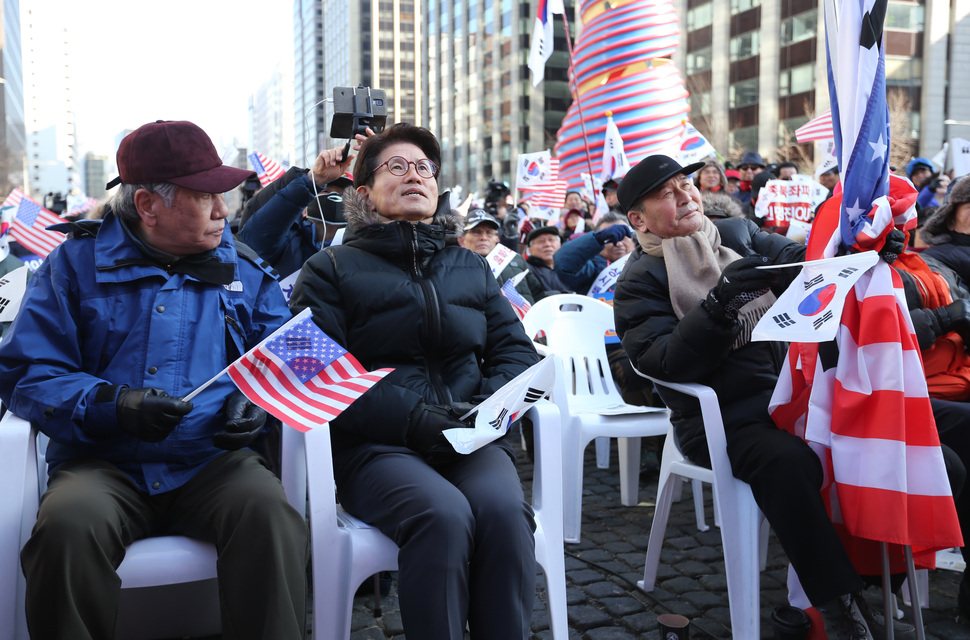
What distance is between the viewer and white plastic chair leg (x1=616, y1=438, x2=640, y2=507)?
14.2 feet

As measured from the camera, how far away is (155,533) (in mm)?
2320

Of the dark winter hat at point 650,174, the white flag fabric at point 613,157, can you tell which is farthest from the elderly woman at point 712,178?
the dark winter hat at point 650,174

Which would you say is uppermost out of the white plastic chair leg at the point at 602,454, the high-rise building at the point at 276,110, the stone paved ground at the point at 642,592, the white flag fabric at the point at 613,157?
the high-rise building at the point at 276,110

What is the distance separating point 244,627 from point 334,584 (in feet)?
1.00

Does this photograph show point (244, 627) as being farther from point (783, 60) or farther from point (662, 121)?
point (783, 60)

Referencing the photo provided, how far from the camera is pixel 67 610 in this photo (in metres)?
1.94

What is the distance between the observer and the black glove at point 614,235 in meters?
5.94

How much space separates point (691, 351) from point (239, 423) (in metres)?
1.56

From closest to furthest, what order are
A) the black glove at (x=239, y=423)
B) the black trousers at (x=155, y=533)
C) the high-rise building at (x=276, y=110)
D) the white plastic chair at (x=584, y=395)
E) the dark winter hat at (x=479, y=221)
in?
the black trousers at (x=155, y=533)
the black glove at (x=239, y=423)
the white plastic chair at (x=584, y=395)
the dark winter hat at (x=479, y=221)
the high-rise building at (x=276, y=110)

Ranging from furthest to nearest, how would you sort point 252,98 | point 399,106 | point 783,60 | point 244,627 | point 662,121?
point 252,98 < point 399,106 < point 783,60 < point 662,121 < point 244,627

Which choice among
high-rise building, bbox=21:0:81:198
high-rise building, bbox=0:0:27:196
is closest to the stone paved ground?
high-rise building, bbox=0:0:27:196

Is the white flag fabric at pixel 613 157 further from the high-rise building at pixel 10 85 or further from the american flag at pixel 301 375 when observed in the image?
the high-rise building at pixel 10 85

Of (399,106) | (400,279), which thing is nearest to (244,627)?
(400,279)

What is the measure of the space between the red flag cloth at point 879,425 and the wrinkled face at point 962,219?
1266 millimetres
